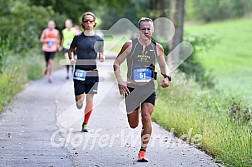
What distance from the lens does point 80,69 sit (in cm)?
1195

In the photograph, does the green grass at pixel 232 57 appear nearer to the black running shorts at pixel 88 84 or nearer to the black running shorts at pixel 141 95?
the black running shorts at pixel 88 84

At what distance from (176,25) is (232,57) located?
33.5 meters

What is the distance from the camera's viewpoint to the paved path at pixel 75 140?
9.16 meters

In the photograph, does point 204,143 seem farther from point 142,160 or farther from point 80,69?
point 80,69

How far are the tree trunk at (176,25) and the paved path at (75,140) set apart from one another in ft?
21.6

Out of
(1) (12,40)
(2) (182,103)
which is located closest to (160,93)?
(2) (182,103)

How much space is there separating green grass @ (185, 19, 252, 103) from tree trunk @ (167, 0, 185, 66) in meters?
6.54

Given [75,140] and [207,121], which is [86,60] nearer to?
[75,140]

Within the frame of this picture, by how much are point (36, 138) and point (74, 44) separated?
2.03 m

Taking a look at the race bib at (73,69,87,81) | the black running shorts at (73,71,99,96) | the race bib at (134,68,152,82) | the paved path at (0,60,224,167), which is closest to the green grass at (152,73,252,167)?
the paved path at (0,60,224,167)

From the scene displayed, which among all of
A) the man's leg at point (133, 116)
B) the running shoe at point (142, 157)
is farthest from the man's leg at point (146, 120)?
the man's leg at point (133, 116)

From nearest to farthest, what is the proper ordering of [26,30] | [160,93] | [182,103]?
[182,103] → [160,93] → [26,30]

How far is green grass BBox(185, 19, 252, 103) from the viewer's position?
35581mm

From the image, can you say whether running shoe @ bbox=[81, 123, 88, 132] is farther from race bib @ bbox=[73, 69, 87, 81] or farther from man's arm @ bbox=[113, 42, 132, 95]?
man's arm @ bbox=[113, 42, 132, 95]
